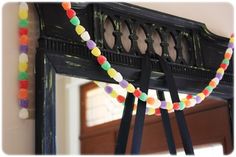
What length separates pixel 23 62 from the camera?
774mm

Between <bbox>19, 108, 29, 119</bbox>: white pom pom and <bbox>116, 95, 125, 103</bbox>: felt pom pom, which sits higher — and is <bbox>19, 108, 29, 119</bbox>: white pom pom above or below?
above

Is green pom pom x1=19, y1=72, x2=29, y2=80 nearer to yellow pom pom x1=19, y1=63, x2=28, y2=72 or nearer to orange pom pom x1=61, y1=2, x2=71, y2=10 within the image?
yellow pom pom x1=19, y1=63, x2=28, y2=72

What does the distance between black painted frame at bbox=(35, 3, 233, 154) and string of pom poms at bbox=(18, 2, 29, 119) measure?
2 cm

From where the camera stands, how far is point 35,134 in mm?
765

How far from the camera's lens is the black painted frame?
2.54 ft

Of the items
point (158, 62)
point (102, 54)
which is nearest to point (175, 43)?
point (158, 62)

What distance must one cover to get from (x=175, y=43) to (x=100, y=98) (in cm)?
21

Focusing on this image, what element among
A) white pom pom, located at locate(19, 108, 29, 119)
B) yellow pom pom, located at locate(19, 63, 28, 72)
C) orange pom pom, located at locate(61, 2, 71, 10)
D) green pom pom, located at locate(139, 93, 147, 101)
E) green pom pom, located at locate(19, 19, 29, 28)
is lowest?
green pom pom, located at locate(139, 93, 147, 101)

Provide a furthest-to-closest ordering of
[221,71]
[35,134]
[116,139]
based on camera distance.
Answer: [221,71] → [116,139] → [35,134]

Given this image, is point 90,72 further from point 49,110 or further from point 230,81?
point 230,81

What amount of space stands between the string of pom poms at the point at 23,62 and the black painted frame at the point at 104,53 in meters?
0.02

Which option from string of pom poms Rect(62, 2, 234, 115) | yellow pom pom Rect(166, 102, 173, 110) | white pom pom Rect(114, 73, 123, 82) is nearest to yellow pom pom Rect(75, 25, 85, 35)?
string of pom poms Rect(62, 2, 234, 115)

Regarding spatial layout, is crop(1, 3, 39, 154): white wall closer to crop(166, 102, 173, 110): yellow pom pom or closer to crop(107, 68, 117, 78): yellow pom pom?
crop(107, 68, 117, 78): yellow pom pom

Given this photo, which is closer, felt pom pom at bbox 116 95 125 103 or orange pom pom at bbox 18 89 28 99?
orange pom pom at bbox 18 89 28 99
